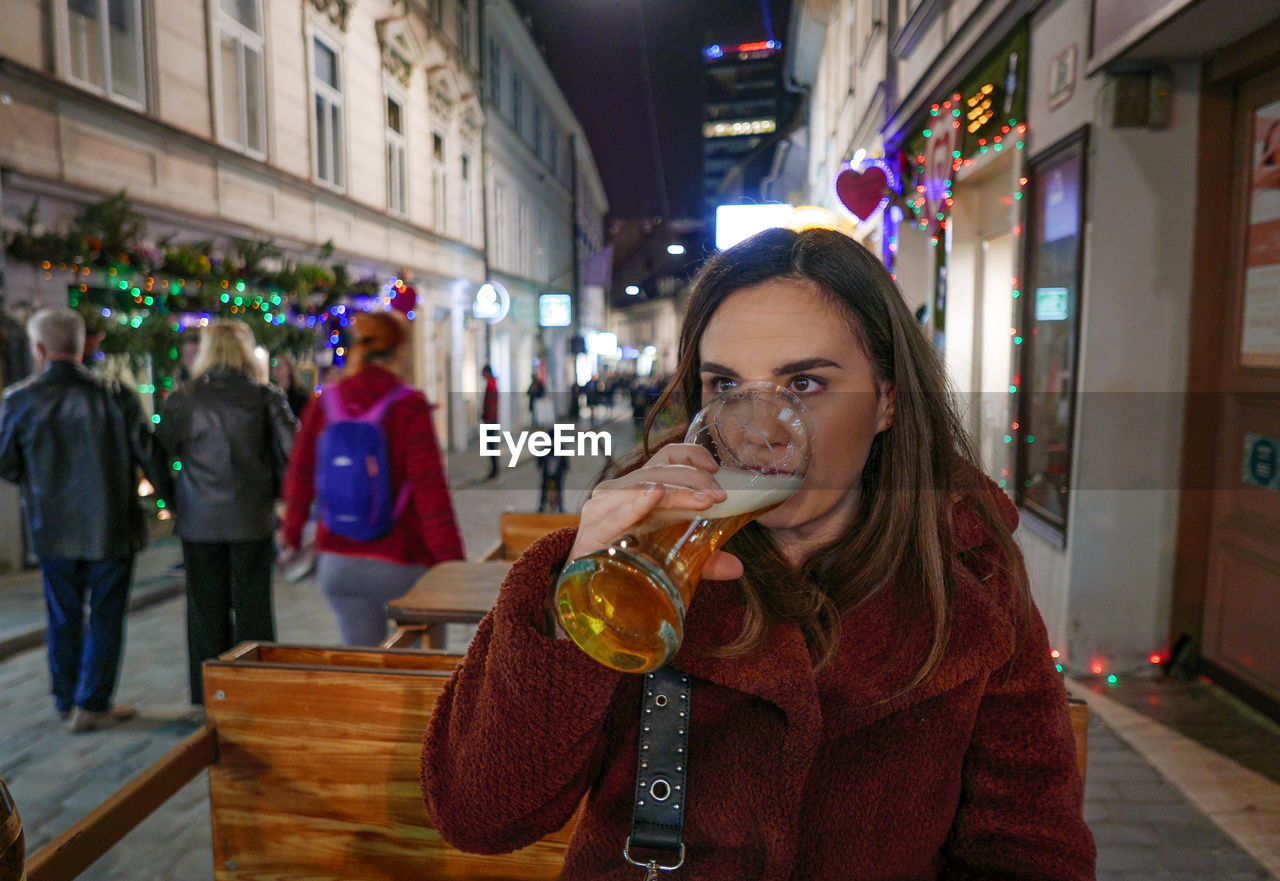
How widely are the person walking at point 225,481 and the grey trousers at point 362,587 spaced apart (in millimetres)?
865

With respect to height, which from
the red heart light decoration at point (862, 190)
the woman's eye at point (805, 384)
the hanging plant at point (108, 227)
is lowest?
the woman's eye at point (805, 384)

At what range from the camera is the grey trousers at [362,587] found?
337 centimetres

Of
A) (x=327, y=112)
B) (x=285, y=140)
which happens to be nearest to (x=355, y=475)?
(x=285, y=140)

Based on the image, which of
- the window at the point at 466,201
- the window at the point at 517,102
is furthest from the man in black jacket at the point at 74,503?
the window at the point at 517,102

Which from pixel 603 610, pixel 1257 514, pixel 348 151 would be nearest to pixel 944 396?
pixel 603 610

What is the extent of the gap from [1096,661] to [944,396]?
3480 millimetres

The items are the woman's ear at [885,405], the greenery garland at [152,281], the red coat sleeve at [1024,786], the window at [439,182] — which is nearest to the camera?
the red coat sleeve at [1024,786]

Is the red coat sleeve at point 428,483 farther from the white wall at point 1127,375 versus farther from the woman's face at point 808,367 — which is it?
the white wall at point 1127,375

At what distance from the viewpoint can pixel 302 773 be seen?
6.40 feet

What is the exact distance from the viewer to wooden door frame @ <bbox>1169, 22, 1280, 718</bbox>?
12.6 feet

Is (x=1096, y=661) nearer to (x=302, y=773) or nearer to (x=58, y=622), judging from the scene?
(x=302, y=773)

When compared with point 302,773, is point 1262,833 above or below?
below

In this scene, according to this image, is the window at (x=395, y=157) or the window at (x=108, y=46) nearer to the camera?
the window at (x=108, y=46)

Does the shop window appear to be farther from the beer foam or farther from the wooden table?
the beer foam
